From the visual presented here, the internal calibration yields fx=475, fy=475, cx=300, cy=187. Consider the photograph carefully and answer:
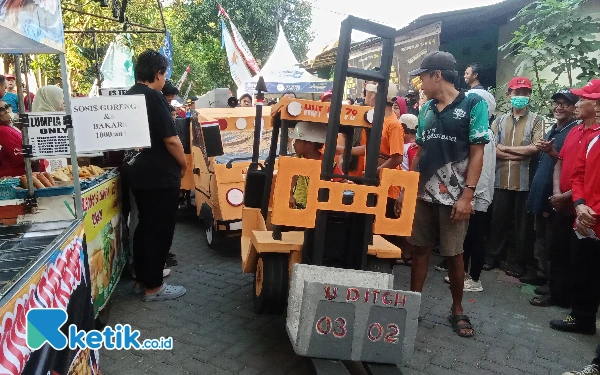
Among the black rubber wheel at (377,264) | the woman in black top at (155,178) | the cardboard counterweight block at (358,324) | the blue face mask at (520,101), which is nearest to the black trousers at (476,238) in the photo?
the blue face mask at (520,101)

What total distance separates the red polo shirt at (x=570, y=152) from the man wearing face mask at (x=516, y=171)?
2.25ft

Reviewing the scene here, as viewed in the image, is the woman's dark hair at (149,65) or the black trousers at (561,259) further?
the black trousers at (561,259)

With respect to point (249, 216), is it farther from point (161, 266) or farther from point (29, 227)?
point (29, 227)

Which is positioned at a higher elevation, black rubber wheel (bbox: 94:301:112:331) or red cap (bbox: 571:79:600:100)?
red cap (bbox: 571:79:600:100)

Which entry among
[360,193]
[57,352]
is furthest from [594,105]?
[57,352]

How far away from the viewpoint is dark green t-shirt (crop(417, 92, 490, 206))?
3.65 meters

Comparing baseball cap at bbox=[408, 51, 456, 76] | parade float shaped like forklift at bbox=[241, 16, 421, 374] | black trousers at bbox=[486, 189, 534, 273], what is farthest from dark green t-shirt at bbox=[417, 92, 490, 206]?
black trousers at bbox=[486, 189, 534, 273]

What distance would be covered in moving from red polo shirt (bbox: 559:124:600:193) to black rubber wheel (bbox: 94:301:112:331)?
13.8 feet

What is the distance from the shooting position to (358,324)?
290cm

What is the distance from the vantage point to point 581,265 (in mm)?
3895

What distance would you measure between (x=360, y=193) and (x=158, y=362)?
1909 mm

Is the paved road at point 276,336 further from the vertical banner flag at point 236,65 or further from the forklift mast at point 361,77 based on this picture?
the vertical banner flag at point 236,65

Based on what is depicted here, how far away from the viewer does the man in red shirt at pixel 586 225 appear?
367cm

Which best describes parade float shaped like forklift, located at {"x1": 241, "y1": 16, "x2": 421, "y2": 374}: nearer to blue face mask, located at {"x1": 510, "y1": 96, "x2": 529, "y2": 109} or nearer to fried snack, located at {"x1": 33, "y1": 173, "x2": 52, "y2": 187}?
fried snack, located at {"x1": 33, "y1": 173, "x2": 52, "y2": 187}
